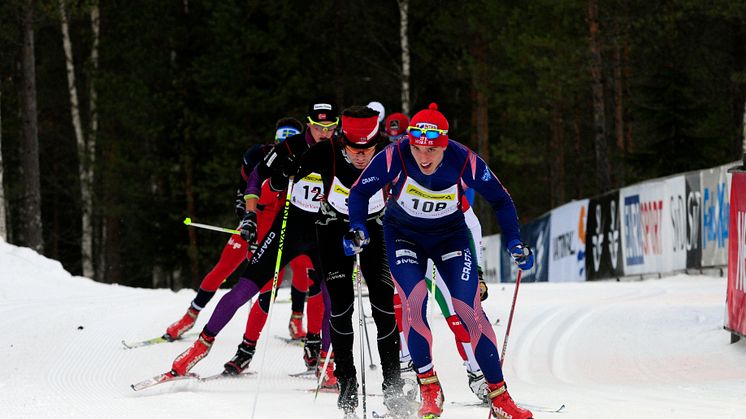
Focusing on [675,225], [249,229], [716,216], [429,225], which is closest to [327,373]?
[249,229]

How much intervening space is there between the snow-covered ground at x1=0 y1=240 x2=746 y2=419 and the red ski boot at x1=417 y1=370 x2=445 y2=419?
0.46 metres

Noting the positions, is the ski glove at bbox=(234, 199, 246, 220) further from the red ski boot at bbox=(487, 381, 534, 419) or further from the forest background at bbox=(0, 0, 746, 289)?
the forest background at bbox=(0, 0, 746, 289)

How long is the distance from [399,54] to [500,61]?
3.13 m

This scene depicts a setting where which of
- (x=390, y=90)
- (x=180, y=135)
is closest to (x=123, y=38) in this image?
(x=180, y=135)

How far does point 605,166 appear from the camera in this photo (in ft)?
89.7

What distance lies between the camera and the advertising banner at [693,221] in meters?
17.0

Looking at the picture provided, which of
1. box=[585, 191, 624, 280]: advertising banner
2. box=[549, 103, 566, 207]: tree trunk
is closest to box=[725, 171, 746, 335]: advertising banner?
box=[585, 191, 624, 280]: advertising banner

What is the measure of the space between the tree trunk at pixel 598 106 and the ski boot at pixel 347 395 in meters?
20.7

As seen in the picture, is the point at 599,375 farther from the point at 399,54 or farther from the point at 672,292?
the point at 399,54

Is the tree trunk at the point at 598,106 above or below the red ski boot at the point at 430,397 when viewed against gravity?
above

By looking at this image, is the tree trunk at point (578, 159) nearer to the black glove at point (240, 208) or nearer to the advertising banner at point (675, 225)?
the advertising banner at point (675, 225)

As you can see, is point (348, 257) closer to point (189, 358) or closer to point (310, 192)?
point (310, 192)

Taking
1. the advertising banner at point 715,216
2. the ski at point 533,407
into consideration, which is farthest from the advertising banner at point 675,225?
the ski at point 533,407

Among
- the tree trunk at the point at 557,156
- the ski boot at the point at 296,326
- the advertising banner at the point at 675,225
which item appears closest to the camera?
the ski boot at the point at 296,326
